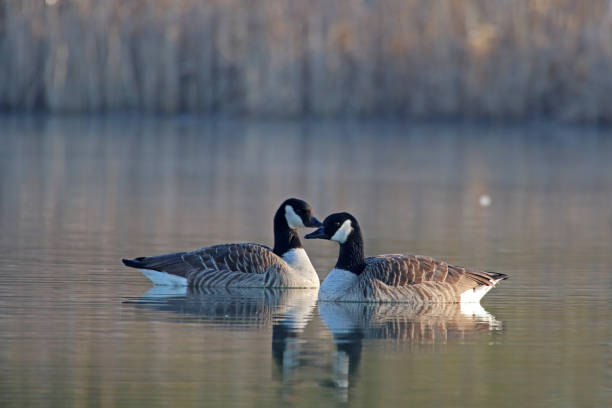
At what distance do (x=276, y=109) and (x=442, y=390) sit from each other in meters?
25.2

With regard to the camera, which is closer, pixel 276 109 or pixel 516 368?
pixel 516 368

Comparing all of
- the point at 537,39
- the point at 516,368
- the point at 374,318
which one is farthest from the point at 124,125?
the point at 516,368

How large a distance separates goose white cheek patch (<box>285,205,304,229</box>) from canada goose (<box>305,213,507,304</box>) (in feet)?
3.69

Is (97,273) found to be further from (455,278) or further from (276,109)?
(276,109)

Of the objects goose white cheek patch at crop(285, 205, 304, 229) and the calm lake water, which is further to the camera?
goose white cheek patch at crop(285, 205, 304, 229)

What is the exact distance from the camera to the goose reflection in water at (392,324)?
9023 millimetres

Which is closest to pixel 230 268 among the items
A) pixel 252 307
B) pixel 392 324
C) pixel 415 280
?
pixel 252 307

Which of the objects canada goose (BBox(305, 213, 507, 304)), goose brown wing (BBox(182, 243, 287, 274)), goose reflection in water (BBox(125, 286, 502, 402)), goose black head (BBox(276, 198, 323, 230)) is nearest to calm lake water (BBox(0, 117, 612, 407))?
goose reflection in water (BBox(125, 286, 502, 402))

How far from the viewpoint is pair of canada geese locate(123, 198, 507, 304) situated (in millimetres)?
11352

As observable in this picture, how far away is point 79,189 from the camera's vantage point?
68.7ft

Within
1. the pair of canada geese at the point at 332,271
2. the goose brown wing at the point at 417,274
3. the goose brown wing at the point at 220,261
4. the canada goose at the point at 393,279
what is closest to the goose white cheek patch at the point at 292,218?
the pair of canada geese at the point at 332,271

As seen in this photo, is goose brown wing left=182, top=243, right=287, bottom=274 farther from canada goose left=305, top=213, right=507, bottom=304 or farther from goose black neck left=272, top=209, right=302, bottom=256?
canada goose left=305, top=213, right=507, bottom=304

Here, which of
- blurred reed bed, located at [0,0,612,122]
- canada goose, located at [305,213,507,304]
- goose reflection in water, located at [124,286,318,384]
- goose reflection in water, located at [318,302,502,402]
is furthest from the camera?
blurred reed bed, located at [0,0,612,122]

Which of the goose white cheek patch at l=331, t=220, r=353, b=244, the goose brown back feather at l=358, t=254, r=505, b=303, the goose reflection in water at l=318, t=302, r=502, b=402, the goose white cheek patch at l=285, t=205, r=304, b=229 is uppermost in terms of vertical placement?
the goose white cheek patch at l=285, t=205, r=304, b=229
